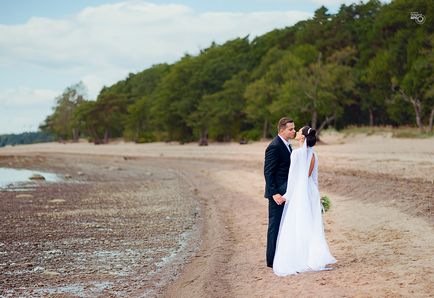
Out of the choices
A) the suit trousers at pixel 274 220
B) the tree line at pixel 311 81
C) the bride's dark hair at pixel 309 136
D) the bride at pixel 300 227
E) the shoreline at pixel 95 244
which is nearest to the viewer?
the bride's dark hair at pixel 309 136

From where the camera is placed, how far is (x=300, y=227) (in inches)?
346

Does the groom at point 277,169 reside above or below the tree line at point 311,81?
below

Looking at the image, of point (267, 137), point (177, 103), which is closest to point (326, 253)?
point (267, 137)

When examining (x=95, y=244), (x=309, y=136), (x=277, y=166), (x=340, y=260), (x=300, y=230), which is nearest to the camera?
(x=309, y=136)

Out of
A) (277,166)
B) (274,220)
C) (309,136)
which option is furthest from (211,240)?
(309,136)

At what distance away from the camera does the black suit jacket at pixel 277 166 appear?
349 inches

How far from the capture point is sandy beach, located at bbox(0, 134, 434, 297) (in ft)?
27.6

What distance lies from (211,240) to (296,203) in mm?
4488

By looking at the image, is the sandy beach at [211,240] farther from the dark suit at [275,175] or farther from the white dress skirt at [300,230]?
the dark suit at [275,175]

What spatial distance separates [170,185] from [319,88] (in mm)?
29482

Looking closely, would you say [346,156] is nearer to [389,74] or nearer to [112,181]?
[112,181]

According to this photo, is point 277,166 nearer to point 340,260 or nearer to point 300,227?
point 300,227

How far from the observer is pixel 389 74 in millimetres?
56000


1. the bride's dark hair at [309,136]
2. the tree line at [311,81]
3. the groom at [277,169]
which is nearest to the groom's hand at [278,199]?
the groom at [277,169]
